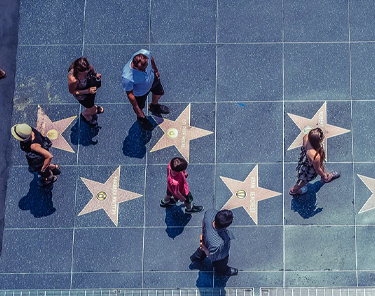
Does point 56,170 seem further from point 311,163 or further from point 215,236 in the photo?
point 311,163

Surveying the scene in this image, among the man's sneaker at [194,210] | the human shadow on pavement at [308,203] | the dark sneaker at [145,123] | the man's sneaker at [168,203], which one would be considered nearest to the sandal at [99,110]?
the dark sneaker at [145,123]

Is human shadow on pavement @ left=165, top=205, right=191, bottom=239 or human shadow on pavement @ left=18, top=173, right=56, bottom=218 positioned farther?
human shadow on pavement @ left=18, top=173, right=56, bottom=218

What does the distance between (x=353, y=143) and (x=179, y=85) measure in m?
3.23

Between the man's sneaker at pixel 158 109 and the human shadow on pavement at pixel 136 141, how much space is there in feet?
0.58

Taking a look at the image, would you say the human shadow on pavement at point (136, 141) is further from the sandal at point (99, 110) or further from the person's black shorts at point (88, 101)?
the person's black shorts at point (88, 101)

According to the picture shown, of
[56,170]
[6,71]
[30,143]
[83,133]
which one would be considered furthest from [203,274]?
[6,71]

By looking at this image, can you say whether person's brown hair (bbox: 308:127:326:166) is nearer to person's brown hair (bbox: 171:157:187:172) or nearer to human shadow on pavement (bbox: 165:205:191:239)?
person's brown hair (bbox: 171:157:187:172)

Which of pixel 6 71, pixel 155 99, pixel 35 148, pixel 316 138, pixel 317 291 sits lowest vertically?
pixel 317 291

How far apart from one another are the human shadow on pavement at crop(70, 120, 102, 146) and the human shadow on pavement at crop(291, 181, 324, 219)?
3650 mm

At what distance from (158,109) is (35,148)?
229 cm

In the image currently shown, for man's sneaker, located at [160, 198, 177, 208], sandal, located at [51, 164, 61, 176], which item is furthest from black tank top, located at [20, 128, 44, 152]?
man's sneaker, located at [160, 198, 177, 208]

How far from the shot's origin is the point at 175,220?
26.8 ft

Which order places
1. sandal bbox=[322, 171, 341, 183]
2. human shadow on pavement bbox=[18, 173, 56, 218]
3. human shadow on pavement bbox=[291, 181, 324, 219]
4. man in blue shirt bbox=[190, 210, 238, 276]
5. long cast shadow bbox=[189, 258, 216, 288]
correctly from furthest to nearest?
human shadow on pavement bbox=[18, 173, 56, 218] < human shadow on pavement bbox=[291, 181, 324, 219] < sandal bbox=[322, 171, 341, 183] < long cast shadow bbox=[189, 258, 216, 288] < man in blue shirt bbox=[190, 210, 238, 276]

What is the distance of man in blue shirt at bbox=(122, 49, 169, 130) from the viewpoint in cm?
714
